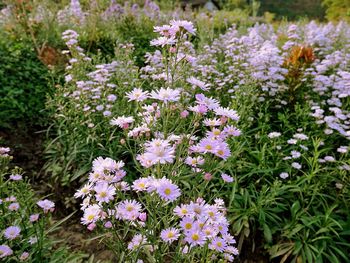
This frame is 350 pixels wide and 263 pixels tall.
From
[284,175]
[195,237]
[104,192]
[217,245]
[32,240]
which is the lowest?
[284,175]

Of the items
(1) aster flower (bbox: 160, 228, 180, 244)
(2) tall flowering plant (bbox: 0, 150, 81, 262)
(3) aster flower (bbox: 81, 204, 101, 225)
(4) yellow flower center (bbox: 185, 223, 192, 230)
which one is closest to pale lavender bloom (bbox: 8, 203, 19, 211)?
(2) tall flowering plant (bbox: 0, 150, 81, 262)

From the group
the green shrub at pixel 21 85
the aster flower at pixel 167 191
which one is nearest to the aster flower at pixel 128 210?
the aster flower at pixel 167 191

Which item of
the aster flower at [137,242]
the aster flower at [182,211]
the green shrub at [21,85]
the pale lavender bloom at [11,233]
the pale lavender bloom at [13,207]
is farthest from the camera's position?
the green shrub at [21,85]

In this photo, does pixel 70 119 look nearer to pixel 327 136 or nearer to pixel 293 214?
pixel 293 214

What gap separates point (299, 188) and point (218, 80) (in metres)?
1.61

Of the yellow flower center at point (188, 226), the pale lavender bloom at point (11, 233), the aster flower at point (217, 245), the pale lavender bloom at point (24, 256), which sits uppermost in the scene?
the yellow flower center at point (188, 226)

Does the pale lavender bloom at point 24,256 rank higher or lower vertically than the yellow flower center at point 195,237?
lower

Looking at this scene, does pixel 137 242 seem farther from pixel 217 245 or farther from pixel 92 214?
pixel 217 245

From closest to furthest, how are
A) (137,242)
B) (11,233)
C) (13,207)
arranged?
(137,242)
(11,233)
(13,207)

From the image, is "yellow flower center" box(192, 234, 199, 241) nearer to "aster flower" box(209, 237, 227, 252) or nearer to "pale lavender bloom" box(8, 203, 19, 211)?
"aster flower" box(209, 237, 227, 252)

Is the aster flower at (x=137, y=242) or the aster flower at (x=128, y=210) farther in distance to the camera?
the aster flower at (x=137, y=242)

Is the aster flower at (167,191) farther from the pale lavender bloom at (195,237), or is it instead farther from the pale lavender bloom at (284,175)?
the pale lavender bloom at (284,175)

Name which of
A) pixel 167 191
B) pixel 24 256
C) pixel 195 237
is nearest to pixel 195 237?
pixel 195 237

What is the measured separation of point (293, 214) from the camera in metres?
2.68
